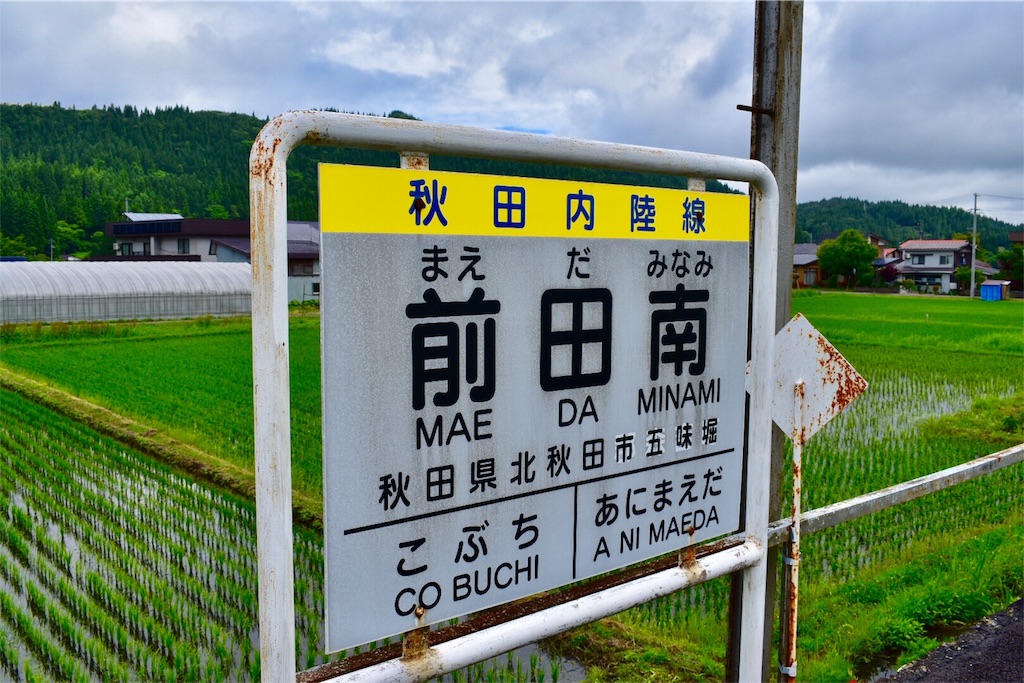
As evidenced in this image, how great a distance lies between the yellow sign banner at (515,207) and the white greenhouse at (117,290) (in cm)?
1581

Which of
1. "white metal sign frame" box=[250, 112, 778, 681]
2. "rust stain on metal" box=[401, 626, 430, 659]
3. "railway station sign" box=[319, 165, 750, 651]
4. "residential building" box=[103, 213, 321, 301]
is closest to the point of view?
"white metal sign frame" box=[250, 112, 778, 681]

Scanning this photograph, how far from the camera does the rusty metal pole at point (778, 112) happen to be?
2.79 metres

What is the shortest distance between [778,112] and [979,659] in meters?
2.68

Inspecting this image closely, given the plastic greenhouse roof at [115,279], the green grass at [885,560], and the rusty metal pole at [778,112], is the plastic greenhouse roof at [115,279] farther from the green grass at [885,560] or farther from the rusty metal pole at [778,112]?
the rusty metal pole at [778,112]

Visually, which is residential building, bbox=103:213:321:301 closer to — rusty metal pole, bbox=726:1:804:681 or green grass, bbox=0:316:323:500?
green grass, bbox=0:316:323:500

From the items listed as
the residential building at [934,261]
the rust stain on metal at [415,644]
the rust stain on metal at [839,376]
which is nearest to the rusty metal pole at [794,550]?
the rust stain on metal at [839,376]

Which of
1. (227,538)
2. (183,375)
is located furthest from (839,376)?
(183,375)

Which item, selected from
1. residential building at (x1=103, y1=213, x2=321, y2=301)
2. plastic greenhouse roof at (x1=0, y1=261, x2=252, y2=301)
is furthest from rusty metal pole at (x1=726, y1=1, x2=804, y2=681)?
residential building at (x1=103, y1=213, x2=321, y2=301)

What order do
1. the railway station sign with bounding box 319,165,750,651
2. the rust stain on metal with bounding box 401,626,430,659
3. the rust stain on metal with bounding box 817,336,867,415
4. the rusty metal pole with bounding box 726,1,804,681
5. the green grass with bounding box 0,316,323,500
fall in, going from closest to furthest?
the railway station sign with bounding box 319,165,750,651, the rust stain on metal with bounding box 401,626,430,659, the rust stain on metal with bounding box 817,336,867,415, the rusty metal pole with bounding box 726,1,804,681, the green grass with bounding box 0,316,323,500

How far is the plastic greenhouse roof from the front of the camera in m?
18.6

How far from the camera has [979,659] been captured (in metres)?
3.53

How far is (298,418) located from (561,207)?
7.84 m

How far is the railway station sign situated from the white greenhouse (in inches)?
622

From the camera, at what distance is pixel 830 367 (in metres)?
2.62
